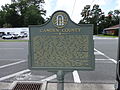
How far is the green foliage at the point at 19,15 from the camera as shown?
5647cm

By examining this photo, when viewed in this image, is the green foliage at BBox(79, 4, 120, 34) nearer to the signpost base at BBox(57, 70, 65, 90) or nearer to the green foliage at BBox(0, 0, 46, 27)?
the green foliage at BBox(0, 0, 46, 27)

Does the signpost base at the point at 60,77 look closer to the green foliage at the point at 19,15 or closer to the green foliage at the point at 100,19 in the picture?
the green foliage at the point at 19,15

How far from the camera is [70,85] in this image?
3984 mm

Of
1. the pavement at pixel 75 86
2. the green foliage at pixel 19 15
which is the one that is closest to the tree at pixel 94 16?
the green foliage at pixel 19 15

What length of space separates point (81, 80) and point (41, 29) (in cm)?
237

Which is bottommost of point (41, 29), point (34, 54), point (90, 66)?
point (90, 66)

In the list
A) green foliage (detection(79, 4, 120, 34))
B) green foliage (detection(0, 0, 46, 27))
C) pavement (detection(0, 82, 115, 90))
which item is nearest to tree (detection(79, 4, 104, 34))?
green foliage (detection(79, 4, 120, 34))

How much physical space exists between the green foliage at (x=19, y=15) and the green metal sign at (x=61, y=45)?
5421 cm

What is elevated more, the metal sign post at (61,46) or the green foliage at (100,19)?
the green foliage at (100,19)

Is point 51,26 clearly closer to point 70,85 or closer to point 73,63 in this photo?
point 73,63

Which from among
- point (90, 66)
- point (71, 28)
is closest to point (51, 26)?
point (71, 28)

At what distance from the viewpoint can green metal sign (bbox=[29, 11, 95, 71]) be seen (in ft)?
9.66

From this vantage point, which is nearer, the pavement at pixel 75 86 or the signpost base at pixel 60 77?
the signpost base at pixel 60 77

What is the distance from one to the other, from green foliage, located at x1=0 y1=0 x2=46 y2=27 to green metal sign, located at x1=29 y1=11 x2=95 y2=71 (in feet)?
178
